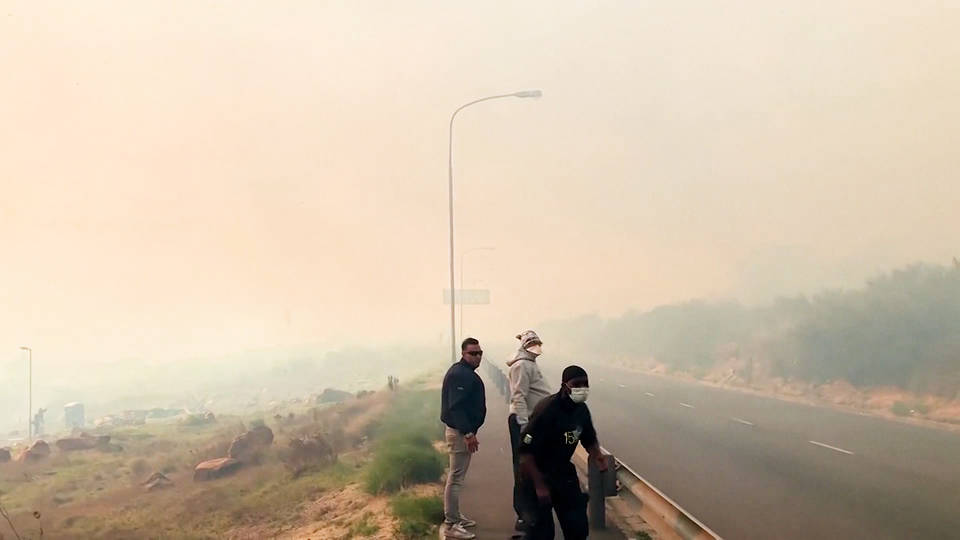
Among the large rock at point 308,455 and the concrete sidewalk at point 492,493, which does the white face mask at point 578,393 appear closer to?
the concrete sidewalk at point 492,493

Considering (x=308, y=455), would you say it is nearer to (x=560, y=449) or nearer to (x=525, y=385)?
(x=525, y=385)

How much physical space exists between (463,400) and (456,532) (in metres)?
1.30

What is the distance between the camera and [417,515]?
319 inches

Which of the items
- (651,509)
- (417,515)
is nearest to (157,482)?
(417,515)

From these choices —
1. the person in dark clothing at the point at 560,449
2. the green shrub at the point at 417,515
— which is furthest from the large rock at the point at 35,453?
the person in dark clothing at the point at 560,449

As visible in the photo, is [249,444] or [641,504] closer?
[641,504]

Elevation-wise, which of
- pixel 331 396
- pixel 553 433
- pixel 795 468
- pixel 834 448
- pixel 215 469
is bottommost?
pixel 331 396

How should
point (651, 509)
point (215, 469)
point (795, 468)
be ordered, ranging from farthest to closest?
point (215, 469), point (795, 468), point (651, 509)

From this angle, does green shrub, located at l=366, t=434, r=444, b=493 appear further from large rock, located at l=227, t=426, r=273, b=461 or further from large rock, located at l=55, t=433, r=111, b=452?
large rock, located at l=55, t=433, r=111, b=452

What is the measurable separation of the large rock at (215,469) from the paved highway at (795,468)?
9.34 meters

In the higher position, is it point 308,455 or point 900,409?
point 900,409

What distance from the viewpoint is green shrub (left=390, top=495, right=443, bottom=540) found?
767cm

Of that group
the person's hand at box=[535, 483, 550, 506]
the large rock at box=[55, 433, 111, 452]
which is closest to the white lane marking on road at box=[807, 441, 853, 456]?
the person's hand at box=[535, 483, 550, 506]

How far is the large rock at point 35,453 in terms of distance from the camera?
2605 cm
